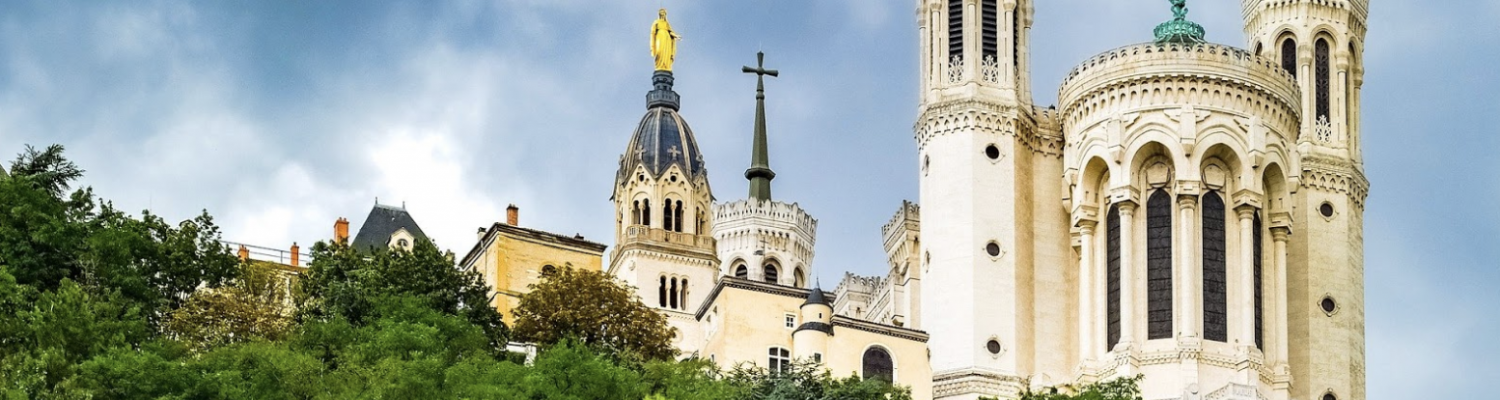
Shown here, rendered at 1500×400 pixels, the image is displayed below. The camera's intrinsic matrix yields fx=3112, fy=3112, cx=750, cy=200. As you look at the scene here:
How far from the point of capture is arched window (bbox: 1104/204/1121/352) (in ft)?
270

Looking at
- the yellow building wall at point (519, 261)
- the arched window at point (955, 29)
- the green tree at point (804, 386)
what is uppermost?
the arched window at point (955, 29)

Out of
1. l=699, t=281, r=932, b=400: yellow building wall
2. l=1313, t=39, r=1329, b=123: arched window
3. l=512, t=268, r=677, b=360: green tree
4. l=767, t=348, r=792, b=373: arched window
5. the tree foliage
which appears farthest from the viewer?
l=1313, t=39, r=1329, b=123: arched window

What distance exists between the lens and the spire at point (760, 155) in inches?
4528

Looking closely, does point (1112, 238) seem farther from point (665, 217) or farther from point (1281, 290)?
point (665, 217)

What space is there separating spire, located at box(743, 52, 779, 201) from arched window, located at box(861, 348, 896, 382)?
32.2 m

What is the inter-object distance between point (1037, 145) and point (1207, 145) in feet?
20.0

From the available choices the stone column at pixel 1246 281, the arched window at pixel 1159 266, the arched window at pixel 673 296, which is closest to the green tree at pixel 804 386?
the arched window at pixel 1159 266

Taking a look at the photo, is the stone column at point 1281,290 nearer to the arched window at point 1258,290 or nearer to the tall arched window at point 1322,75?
the arched window at point 1258,290

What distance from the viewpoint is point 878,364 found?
81562 millimetres

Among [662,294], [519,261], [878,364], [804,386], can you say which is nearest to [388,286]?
[804,386]

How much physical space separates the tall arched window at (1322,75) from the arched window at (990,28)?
33.6 feet

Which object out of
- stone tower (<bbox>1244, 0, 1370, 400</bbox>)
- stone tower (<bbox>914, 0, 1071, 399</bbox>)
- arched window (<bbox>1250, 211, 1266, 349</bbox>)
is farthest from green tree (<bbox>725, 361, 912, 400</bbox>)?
stone tower (<bbox>1244, 0, 1370, 400</bbox>)

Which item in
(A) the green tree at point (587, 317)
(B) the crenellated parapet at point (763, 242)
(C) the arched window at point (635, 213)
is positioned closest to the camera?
(A) the green tree at point (587, 317)

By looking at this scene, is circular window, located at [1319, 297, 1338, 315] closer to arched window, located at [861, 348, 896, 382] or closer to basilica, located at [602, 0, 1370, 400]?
basilica, located at [602, 0, 1370, 400]
